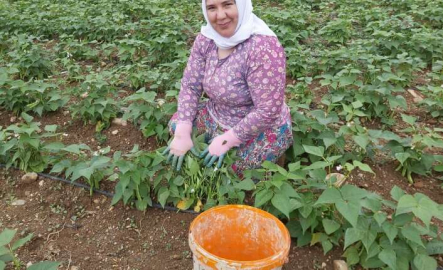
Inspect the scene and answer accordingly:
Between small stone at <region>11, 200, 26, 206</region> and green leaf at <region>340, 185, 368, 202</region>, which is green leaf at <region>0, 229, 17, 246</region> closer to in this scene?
small stone at <region>11, 200, 26, 206</region>

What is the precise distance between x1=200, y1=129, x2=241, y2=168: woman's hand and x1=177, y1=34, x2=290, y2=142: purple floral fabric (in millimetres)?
43

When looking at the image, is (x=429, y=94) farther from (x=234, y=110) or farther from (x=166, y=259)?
(x=166, y=259)

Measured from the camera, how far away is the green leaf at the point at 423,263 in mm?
1957

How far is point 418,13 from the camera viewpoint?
5.53m

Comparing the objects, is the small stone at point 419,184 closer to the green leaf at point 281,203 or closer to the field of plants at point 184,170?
the field of plants at point 184,170

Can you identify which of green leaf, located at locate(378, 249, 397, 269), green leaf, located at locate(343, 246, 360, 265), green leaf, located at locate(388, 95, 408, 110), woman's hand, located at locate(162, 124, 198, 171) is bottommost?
green leaf, located at locate(343, 246, 360, 265)

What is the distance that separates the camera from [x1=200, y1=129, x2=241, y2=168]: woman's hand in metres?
2.54

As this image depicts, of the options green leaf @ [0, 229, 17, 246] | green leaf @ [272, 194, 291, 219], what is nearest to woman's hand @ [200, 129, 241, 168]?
green leaf @ [272, 194, 291, 219]

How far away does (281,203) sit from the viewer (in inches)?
84.5

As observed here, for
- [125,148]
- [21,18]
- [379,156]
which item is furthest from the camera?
[21,18]

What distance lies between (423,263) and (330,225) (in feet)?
1.47

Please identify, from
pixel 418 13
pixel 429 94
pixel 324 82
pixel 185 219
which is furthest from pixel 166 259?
pixel 418 13

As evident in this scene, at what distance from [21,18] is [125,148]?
3.26 m

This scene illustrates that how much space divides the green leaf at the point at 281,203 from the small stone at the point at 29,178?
170 centimetres
